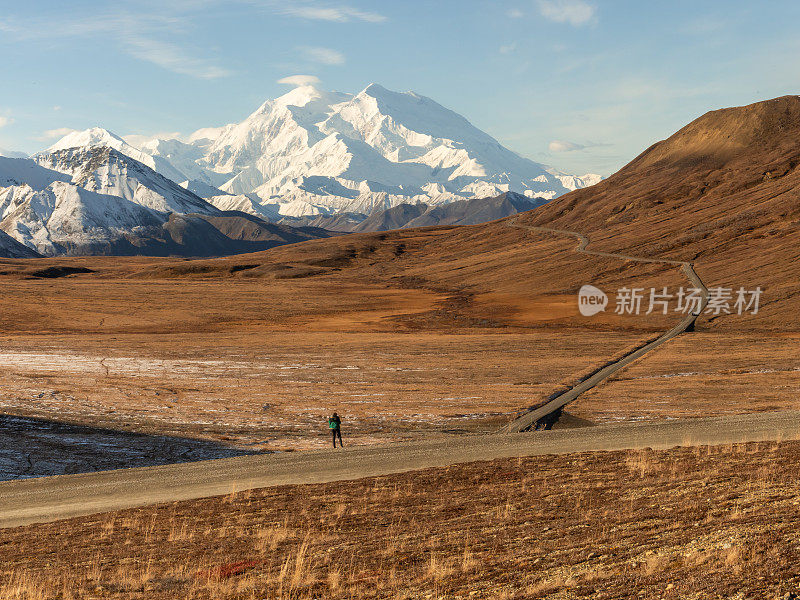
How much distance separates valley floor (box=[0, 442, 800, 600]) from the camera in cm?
1438

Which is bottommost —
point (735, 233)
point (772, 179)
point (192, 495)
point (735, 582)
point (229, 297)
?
point (192, 495)

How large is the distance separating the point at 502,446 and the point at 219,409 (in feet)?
73.4

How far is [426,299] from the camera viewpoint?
126m

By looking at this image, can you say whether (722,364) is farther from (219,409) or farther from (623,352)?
(219,409)

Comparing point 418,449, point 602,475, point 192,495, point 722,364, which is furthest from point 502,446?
point 722,364

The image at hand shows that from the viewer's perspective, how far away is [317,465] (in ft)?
100
